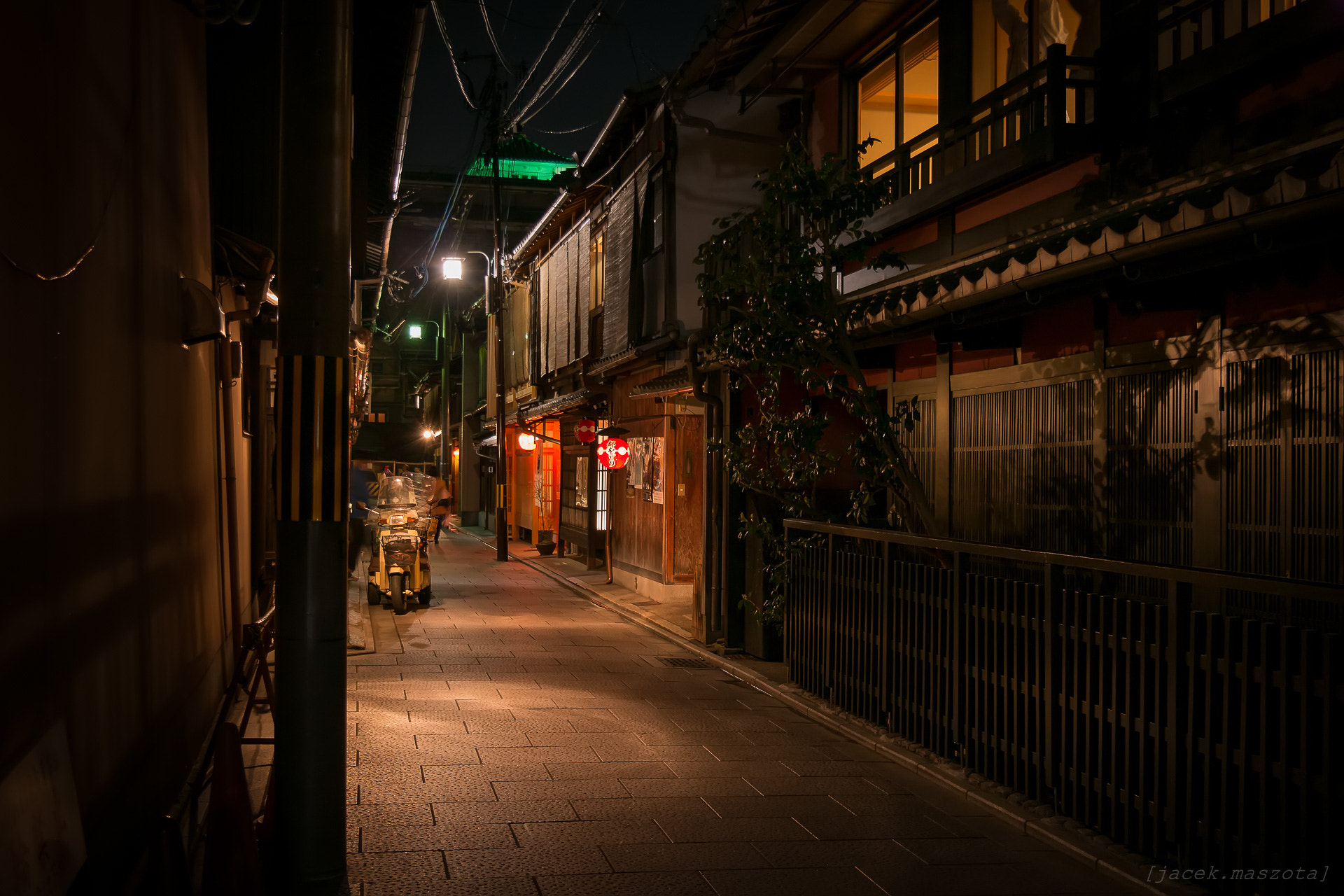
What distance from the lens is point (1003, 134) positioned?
422 inches

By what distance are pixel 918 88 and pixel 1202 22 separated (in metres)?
4.54

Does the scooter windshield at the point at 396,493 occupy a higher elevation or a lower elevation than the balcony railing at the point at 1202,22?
lower

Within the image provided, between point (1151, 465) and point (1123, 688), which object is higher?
point (1151, 465)

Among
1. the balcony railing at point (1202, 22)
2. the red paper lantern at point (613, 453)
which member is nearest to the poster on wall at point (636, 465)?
the red paper lantern at point (613, 453)

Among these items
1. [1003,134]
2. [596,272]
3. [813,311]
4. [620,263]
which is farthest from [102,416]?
[596,272]

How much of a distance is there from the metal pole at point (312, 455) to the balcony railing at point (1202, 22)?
6407 millimetres

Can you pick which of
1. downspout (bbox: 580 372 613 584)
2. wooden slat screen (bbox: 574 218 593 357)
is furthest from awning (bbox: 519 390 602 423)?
wooden slat screen (bbox: 574 218 593 357)

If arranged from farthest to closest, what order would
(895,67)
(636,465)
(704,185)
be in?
1. (636,465)
2. (704,185)
3. (895,67)

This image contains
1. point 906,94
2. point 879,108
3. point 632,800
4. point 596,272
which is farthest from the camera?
point 596,272

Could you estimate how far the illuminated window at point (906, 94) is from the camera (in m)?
12.3

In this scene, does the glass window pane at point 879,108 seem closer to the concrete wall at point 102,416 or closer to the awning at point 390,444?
the concrete wall at point 102,416

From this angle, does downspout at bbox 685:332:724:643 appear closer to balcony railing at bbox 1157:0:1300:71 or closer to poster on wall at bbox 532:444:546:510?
balcony railing at bbox 1157:0:1300:71

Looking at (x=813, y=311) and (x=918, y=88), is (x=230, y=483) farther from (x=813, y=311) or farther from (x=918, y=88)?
(x=918, y=88)

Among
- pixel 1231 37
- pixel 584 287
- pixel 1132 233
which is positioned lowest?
pixel 1132 233
